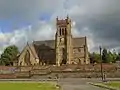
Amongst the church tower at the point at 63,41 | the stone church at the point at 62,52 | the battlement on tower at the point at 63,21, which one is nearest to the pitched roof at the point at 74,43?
the stone church at the point at 62,52

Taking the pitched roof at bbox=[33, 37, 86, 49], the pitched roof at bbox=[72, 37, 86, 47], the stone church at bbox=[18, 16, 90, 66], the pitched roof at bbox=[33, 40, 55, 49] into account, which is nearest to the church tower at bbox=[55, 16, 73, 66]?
the stone church at bbox=[18, 16, 90, 66]

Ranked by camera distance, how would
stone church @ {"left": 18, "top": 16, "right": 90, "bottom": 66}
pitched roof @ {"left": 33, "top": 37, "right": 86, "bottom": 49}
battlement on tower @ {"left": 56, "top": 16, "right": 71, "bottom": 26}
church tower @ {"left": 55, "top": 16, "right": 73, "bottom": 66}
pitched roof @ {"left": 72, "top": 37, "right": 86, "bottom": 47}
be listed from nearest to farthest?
church tower @ {"left": 55, "top": 16, "right": 73, "bottom": 66} < stone church @ {"left": 18, "top": 16, "right": 90, "bottom": 66} < battlement on tower @ {"left": 56, "top": 16, "right": 71, "bottom": 26} < pitched roof @ {"left": 72, "top": 37, "right": 86, "bottom": 47} < pitched roof @ {"left": 33, "top": 37, "right": 86, "bottom": 49}

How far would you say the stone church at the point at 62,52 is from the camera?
122 m

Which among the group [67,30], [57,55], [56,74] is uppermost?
[67,30]

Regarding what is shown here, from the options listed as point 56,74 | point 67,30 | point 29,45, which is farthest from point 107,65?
point 29,45

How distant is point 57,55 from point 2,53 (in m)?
35.1

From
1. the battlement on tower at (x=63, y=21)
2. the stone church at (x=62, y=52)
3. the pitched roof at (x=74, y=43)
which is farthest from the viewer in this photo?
the pitched roof at (x=74, y=43)

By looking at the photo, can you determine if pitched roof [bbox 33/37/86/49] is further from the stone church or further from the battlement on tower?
the battlement on tower

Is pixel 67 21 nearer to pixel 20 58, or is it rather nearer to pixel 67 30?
pixel 67 30

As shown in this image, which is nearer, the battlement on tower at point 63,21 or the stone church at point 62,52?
the stone church at point 62,52

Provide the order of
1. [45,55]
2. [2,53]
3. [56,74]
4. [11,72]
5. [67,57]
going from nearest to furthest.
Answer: [56,74], [11,72], [67,57], [45,55], [2,53]

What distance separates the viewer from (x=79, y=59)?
124 metres

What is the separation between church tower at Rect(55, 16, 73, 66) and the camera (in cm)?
12156

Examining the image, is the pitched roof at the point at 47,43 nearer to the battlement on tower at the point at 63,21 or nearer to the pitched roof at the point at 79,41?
the pitched roof at the point at 79,41
